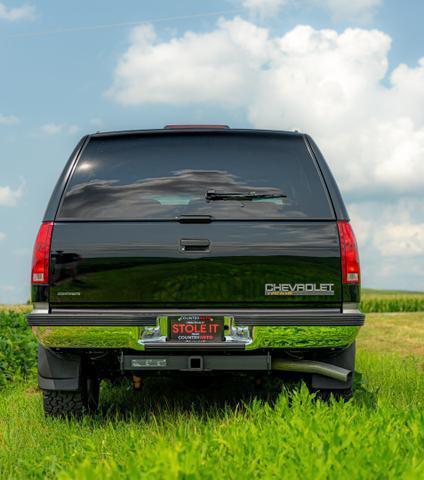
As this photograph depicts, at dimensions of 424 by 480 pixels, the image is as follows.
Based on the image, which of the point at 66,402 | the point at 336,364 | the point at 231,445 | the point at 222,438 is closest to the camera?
the point at 231,445

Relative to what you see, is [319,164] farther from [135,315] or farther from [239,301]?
[135,315]

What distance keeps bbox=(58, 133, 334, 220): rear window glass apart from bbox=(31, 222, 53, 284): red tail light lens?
0.50ft

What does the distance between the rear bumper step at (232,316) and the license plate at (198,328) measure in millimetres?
43

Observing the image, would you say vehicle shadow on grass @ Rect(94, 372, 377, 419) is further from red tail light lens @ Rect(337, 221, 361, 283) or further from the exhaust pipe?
red tail light lens @ Rect(337, 221, 361, 283)

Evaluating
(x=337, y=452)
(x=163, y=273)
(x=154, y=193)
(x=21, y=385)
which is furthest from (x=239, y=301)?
(x=21, y=385)

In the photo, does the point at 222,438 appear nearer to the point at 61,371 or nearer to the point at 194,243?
the point at 194,243

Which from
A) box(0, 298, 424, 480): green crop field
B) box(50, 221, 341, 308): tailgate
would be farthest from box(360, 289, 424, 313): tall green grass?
box(50, 221, 341, 308): tailgate

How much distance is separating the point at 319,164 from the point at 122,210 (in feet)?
4.88

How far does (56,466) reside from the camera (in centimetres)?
459

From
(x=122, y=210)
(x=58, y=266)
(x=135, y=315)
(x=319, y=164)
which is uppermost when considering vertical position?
(x=319, y=164)

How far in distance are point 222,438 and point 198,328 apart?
3.14ft

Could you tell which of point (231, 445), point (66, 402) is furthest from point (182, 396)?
point (231, 445)

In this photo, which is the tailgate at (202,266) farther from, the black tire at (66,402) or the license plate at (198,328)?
the black tire at (66,402)

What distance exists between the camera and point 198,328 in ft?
17.1
